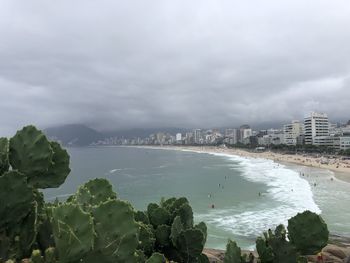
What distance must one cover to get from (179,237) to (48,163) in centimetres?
386

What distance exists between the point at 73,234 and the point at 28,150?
142 cm

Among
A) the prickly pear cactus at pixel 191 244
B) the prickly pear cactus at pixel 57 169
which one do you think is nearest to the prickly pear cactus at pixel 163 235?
the prickly pear cactus at pixel 191 244

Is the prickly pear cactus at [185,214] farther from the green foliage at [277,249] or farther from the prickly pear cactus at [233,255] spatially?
the green foliage at [277,249]

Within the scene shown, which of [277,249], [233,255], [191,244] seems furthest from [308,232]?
[191,244]

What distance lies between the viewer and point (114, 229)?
3.45 m

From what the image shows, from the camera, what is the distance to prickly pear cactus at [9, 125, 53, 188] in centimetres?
408

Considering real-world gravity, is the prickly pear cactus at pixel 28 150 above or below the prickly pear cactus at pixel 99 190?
above

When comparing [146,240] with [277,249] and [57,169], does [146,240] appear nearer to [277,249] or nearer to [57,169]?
[277,249]

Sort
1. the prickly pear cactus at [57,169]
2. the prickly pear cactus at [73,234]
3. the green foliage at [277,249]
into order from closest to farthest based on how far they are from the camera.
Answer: the prickly pear cactus at [73,234] → the prickly pear cactus at [57,169] → the green foliage at [277,249]

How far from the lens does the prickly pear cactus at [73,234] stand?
3.02 metres

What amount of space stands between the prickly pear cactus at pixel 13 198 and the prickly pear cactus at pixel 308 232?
4359 mm

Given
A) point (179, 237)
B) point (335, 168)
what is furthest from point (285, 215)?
point (335, 168)

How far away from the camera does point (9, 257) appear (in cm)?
378

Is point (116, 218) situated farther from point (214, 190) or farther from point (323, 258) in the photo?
point (214, 190)
